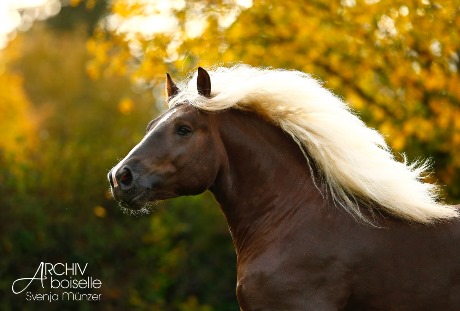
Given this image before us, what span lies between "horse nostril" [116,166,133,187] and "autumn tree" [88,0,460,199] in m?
5.14

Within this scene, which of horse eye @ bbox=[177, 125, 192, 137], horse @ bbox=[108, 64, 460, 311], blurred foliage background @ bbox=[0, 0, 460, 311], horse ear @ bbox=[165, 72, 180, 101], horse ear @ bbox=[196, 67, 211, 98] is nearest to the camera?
horse @ bbox=[108, 64, 460, 311]

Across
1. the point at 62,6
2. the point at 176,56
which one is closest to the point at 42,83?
the point at 62,6

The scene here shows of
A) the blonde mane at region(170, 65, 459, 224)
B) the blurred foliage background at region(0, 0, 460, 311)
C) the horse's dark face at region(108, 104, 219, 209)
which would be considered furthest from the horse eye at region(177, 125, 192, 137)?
the blurred foliage background at region(0, 0, 460, 311)

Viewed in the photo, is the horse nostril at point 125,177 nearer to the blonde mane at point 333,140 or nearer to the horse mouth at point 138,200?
the horse mouth at point 138,200

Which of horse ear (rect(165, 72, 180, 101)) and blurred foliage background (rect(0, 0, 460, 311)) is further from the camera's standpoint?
blurred foliage background (rect(0, 0, 460, 311))

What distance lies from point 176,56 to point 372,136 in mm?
5516

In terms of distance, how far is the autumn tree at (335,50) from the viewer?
29.9 feet

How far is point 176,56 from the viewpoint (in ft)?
30.8

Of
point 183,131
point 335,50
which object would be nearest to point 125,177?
point 183,131

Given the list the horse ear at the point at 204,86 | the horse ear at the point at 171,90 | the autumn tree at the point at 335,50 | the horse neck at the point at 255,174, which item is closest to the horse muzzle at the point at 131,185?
the horse neck at the point at 255,174

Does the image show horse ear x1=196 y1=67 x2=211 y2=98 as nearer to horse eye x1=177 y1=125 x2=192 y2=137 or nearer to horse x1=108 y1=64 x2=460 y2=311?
horse x1=108 y1=64 x2=460 y2=311

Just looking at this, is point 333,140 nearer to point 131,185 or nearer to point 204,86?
point 204,86

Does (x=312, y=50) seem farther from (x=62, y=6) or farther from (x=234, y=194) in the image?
(x=62, y=6)

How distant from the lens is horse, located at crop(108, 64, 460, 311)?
381cm
